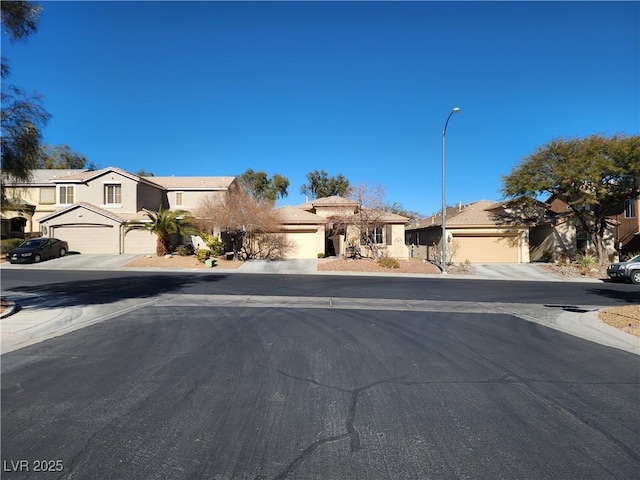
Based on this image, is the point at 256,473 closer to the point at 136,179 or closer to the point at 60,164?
the point at 136,179

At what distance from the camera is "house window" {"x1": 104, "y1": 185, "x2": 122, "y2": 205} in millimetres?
35366

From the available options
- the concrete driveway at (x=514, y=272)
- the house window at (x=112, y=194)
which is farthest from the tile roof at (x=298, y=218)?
the house window at (x=112, y=194)

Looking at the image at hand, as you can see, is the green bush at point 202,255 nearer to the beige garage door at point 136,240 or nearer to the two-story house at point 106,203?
the two-story house at point 106,203

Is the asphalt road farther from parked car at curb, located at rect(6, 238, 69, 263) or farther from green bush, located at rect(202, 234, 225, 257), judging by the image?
parked car at curb, located at rect(6, 238, 69, 263)

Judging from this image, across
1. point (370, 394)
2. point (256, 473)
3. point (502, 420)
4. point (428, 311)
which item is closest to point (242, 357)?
point (370, 394)

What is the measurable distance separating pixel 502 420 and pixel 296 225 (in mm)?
29489

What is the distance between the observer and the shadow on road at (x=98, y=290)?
1297 cm

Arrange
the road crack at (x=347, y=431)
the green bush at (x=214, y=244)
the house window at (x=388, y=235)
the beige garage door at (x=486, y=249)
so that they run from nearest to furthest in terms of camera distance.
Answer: the road crack at (x=347, y=431)
the green bush at (x=214, y=244)
the beige garage door at (x=486, y=249)
the house window at (x=388, y=235)

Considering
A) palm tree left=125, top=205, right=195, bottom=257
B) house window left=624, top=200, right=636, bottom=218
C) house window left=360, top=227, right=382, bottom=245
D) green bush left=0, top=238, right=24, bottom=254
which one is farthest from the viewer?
house window left=624, top=200, right=636, bottom=218

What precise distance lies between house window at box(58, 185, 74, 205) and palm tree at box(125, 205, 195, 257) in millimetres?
10265

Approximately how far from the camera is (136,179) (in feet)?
115

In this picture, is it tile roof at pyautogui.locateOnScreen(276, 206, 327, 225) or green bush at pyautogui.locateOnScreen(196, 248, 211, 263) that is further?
tile roof at pyautogui.locateOnScreen(276, 206, 327, 225)

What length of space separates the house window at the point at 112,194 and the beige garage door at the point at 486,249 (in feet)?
92.1

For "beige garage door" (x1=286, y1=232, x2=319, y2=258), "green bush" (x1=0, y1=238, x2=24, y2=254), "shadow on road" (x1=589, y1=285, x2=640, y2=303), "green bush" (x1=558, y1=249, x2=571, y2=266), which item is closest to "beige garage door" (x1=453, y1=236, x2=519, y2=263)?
"green bush" (x1=558, y1=249, x2=571, y2=266)
